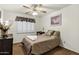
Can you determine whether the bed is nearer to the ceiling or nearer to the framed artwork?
the framed artwork

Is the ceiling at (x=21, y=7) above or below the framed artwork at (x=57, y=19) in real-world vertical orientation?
above

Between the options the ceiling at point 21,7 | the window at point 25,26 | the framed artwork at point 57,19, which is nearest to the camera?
the ceiling at point 21,7

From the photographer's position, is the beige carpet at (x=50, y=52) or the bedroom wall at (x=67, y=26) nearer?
the beige carpet at (x=50, y=52)

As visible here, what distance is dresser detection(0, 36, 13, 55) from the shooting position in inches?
60.4

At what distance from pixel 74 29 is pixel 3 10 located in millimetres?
1344

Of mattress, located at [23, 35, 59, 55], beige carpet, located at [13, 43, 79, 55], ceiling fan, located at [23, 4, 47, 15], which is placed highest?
ceiling fan, located at [23, 4, 47, 15]

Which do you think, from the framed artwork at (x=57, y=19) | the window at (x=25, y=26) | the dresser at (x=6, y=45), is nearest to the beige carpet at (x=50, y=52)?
the dresser at (x=6, y=45)

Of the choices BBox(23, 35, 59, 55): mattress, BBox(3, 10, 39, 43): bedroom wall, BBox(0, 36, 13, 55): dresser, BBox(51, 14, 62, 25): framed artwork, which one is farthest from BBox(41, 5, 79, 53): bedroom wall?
BBox(0, 36, 13, 55): dresser

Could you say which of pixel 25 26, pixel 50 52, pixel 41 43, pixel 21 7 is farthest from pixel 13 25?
pixel 50 52

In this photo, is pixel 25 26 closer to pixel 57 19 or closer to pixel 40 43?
pixel 40 43

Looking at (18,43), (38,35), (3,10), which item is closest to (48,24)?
(38,35)

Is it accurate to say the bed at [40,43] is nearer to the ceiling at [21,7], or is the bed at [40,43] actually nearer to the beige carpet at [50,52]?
the beige carpet at [50,52]

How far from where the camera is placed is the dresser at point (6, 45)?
154cm
